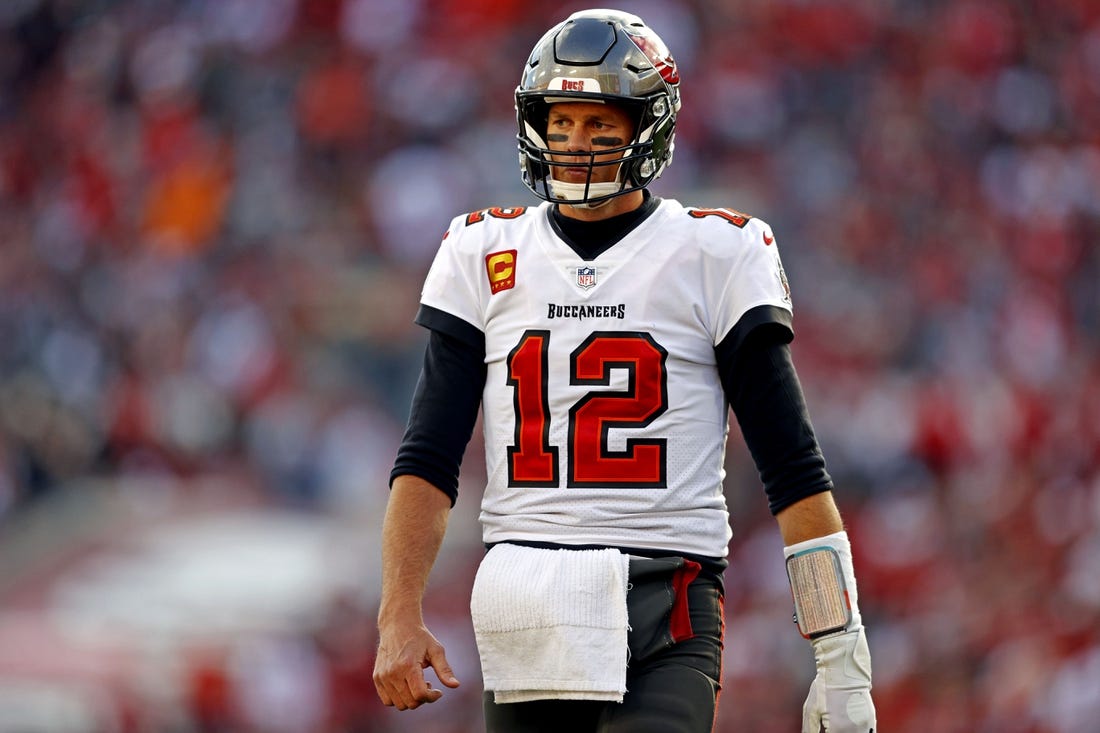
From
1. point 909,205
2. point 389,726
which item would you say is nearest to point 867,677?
point 389,726

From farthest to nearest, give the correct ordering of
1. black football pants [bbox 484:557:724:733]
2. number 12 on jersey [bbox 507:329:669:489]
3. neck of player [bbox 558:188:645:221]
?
neck of player [bbox 558:188:645:221] → number 12 on jersey [bbox 507:329:669:489] → black football pants [bbox 484:557:724:733]

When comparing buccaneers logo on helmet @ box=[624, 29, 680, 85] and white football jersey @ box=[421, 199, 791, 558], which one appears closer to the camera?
white football jersey @ box=[421, 199, 791, 558]

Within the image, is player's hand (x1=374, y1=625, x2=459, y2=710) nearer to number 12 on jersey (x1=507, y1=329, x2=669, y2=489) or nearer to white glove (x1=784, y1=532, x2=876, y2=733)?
number 12 on jersey (x1=507, y1=329, x2=669, y2=489)

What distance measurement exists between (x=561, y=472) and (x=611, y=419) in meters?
0.14

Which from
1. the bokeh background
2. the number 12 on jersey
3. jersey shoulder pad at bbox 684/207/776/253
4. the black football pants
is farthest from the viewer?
the bokeh background

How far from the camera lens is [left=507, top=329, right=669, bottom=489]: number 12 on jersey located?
321 centimetres

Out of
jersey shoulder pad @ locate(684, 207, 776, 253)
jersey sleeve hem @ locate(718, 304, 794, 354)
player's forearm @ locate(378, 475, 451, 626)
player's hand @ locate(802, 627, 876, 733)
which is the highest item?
jersey shoulder pad @ locate(684, 207, 776, 253)

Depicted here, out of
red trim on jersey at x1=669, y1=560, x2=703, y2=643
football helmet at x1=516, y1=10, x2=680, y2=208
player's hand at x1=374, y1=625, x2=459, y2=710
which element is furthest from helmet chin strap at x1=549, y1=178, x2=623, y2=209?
player's hand at x1=374, y1=625, x2=459, y2=710

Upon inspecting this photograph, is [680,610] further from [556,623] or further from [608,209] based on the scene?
[608,209]

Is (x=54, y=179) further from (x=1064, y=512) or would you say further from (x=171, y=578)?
(x=1064, y=512)

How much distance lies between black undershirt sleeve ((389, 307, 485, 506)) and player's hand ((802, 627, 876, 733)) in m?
0.82

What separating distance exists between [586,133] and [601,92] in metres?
0.09

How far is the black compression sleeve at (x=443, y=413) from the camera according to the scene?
339 centimetres

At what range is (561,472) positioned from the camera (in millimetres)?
3230
